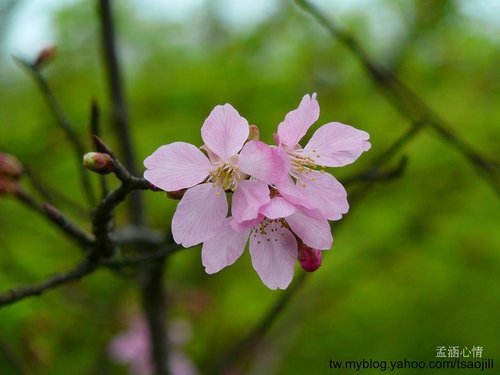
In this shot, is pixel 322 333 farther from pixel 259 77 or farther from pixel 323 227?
pixel 323 227

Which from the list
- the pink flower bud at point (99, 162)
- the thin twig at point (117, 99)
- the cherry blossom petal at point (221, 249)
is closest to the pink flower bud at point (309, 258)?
the cherry blossom petal at point (221, 249)

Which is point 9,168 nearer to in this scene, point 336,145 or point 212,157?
point 212,157

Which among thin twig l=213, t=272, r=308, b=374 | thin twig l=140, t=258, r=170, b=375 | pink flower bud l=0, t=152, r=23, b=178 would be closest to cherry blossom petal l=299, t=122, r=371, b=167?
thin twig l=213, t=272, r=308, b=374

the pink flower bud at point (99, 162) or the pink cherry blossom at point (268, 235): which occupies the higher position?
the pink flower bud at point (99, 162)

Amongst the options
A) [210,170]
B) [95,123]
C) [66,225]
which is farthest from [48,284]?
[210,170]

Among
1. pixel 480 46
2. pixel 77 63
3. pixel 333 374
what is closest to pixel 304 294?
pixel 333 374

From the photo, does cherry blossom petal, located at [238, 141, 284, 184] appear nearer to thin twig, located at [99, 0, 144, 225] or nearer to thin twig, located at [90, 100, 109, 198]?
thin twig, located at [90, 100, 109, 198]

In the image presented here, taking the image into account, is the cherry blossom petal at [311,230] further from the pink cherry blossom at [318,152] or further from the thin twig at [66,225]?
the thin twig at [66,225]
